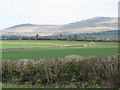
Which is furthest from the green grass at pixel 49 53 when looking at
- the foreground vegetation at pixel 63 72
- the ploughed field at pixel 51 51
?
the foreground vegetation at pixel 63 72

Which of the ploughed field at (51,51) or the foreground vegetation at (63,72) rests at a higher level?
the foreground vegetation at (63,72)

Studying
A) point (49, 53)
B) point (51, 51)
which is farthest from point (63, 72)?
point (51, 51)

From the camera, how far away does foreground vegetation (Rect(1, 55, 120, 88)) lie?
1255cm

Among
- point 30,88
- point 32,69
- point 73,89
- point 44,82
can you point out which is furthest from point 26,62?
point 73,89

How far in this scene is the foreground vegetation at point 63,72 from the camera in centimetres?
1255

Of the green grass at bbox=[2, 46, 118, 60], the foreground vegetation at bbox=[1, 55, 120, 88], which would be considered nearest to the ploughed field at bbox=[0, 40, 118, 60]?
the green grass at bbox=[2, 46, 118, 60]

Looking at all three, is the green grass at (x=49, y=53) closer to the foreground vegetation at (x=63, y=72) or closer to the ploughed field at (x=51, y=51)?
the ploughed field at (x=51, y=51)

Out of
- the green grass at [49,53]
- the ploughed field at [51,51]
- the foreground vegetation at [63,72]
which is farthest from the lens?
the ploughed field at [51,51]

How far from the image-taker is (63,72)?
1353cm

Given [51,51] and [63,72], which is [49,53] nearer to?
[51,51]

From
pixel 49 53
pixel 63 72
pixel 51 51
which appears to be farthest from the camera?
pixel 51 51

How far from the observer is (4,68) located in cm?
1439

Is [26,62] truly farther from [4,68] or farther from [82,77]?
[82,77]

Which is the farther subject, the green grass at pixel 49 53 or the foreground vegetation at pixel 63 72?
the green grass at pixel 49 53
